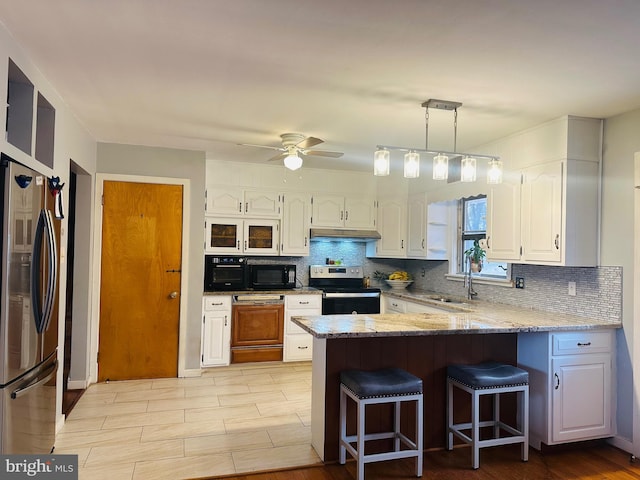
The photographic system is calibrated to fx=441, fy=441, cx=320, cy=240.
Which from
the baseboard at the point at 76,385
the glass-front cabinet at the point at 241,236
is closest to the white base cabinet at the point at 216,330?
the glass-front cabinet at the point at 241,236

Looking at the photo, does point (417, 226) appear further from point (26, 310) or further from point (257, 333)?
point (26, 310)

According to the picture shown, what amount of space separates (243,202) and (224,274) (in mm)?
892

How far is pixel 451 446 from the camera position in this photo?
122 inches

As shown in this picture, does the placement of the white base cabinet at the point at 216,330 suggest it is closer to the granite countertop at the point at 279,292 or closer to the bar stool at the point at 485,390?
the granite countertop at the point at 279,292

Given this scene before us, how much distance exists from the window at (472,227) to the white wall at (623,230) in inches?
52.3

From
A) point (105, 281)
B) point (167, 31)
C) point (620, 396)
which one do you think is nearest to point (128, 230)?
point (105, 281)

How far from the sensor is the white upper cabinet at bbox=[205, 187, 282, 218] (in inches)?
205

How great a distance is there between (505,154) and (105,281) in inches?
159

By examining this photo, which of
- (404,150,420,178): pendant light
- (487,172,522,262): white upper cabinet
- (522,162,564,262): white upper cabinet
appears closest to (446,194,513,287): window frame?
(487,172,522,262): white upper cabinet

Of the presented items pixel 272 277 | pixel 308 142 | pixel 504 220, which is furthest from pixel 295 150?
pixel 272 277

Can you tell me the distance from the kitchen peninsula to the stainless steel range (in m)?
2.25

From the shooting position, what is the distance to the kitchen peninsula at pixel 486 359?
290 centimetres

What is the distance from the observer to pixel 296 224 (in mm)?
5539

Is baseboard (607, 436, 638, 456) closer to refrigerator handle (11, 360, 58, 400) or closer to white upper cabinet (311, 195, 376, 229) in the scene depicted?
white upper cabinet (311, 195, 376, 229)
